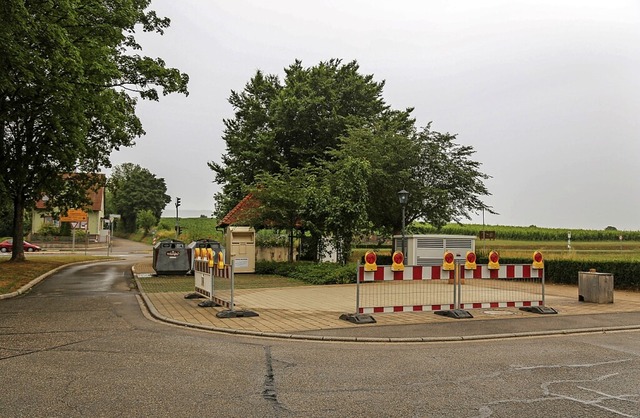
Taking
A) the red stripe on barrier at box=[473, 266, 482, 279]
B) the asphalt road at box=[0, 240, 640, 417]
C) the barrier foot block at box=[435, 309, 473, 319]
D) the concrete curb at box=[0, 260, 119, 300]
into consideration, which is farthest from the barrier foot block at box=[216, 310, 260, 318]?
the concrete curb at box=[0, 260, 119, 300]

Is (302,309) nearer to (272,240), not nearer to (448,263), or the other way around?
(448,263)

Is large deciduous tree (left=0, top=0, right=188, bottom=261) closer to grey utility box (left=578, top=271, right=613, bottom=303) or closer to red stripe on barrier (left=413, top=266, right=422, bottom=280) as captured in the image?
red stripe on barrier (left=413, top=266, right=422, bottom=280)

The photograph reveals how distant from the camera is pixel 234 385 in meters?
5.85

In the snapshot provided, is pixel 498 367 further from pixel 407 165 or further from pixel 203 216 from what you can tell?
pixel 203 216

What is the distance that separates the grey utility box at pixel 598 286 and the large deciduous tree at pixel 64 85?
15266 mm

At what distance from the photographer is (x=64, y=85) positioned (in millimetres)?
16438

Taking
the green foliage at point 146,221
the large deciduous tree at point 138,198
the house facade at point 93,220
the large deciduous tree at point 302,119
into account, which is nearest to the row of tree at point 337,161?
the large deciduous tree at point 302,119

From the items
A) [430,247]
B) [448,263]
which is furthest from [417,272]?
[430,247]

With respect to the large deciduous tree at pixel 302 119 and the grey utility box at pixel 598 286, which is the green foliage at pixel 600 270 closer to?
the grey utility box at pixel 598 286

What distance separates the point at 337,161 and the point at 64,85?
47.5 ft

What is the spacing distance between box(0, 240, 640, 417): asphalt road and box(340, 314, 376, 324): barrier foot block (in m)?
1.87

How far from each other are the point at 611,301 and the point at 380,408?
11.2 meters

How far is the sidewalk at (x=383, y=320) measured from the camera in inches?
363

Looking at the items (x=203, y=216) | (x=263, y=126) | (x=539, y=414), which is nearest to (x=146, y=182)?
(x=203, y=216)
